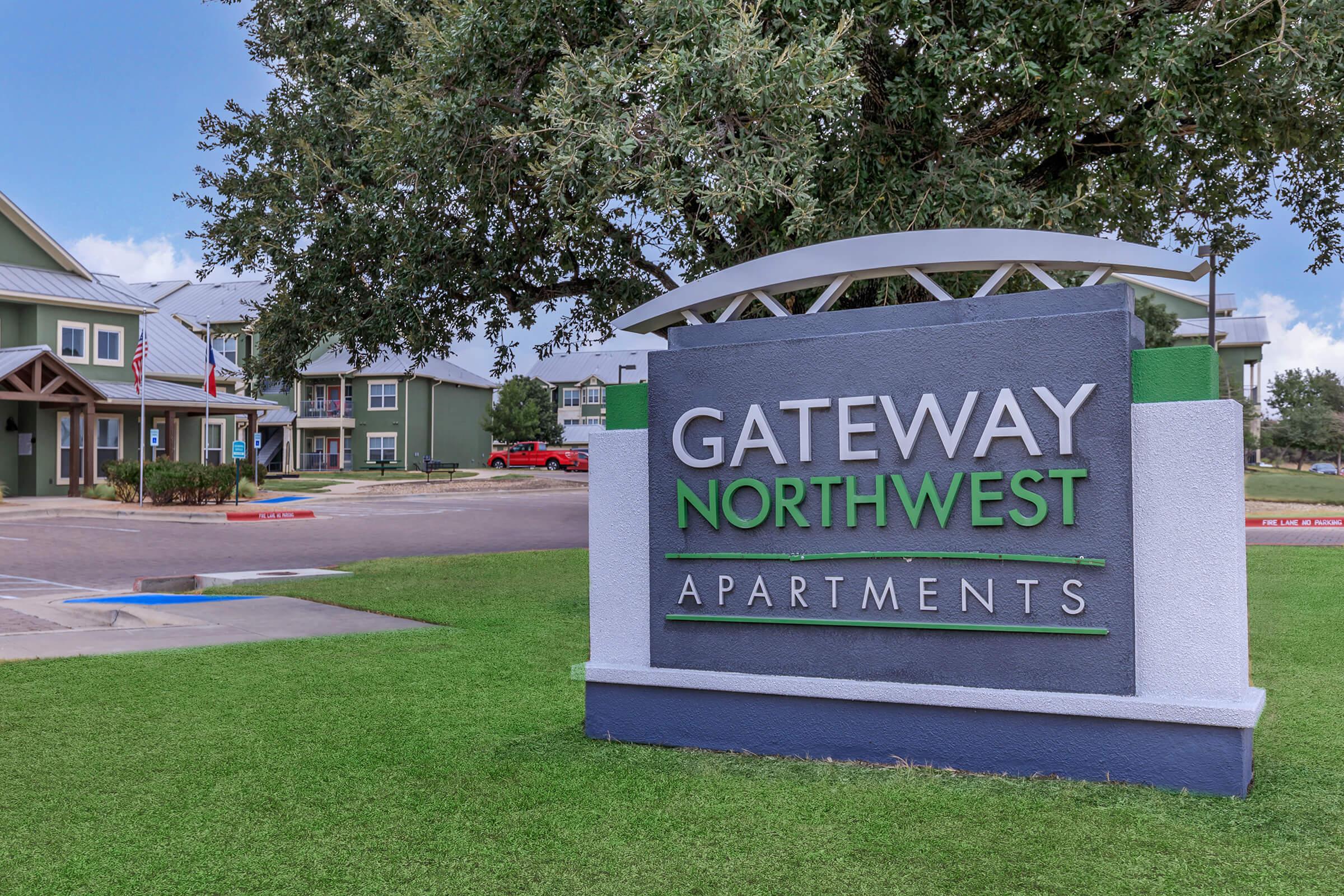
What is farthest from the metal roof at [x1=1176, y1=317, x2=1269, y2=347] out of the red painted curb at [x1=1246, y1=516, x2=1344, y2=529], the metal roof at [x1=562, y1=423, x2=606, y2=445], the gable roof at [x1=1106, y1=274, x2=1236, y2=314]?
the metal roof at [x1=562, y1=423, x2=606, y2=445]

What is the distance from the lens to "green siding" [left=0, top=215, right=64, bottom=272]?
34.7 metres

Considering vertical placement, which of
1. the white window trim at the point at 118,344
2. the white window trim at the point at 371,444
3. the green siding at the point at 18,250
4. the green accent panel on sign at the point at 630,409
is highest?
the green siding at the point at 18,250

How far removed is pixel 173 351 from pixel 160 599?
32428mm

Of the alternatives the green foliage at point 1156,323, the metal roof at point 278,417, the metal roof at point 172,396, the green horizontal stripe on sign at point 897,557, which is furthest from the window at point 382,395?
the green horizontal stripe on sign at point 897,557

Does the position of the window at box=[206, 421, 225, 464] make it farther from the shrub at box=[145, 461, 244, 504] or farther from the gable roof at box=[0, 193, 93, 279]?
the shrub at box=[145, 461, 244, 504]

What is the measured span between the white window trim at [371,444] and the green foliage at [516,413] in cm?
926

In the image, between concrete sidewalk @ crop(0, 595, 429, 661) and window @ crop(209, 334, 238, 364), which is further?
window @ crop(209, 334, 238, 364)

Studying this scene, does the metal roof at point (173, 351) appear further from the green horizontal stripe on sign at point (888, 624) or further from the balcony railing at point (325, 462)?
the green horizontal stripe on sign at point (888, 624)

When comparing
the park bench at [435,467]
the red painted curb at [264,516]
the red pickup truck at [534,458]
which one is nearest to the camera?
the red painted curb at [264,516]

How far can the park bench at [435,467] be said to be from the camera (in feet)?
164

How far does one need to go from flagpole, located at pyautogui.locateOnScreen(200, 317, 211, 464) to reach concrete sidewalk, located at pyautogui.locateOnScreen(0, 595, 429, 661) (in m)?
22.9

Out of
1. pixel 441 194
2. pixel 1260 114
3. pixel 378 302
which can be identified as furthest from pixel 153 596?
pixel 1260 114

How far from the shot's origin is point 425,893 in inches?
161

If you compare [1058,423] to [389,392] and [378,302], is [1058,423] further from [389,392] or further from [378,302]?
[389,392]
